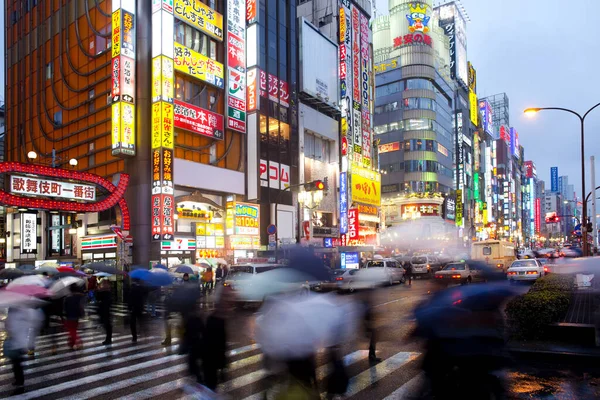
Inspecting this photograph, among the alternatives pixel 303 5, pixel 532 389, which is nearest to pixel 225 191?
pixel 303 5

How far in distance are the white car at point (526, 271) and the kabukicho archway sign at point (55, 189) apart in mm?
22900

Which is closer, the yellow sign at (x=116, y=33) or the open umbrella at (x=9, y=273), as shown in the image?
the open umbrella at (x=9, y=273)

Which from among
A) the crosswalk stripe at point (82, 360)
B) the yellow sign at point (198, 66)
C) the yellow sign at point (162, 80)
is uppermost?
the yellow sign at point (198, 66)

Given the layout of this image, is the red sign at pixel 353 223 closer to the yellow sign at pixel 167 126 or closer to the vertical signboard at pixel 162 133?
the vertical signboard at pixel 162 133

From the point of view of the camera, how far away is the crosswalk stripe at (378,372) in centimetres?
837

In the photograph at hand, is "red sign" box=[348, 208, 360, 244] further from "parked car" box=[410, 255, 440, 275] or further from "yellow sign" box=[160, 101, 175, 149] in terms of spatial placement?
"yellow sign" box=[160, 101, 175, 149]

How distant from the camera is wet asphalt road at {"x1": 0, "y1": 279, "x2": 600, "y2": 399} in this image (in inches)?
320

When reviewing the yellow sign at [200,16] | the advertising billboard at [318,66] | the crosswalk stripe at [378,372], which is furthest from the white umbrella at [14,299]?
the advertising billboard at [318,66]

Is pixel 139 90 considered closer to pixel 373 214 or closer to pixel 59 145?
pixel 59 145

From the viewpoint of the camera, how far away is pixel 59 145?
40812mm

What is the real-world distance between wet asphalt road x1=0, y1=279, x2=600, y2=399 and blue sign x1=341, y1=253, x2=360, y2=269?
26904mm

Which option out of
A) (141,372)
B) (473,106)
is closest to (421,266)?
(141,372)

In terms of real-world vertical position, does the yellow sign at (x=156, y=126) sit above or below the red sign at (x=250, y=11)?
below

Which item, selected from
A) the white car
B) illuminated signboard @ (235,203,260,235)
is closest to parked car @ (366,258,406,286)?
the white car
